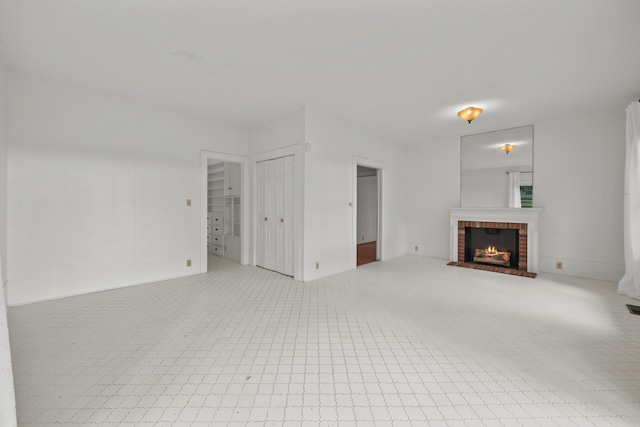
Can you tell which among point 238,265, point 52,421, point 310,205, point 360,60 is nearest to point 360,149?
point 310,205

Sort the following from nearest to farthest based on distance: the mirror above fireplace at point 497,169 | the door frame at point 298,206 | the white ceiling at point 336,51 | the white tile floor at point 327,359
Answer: the white tile floor at point 327,359 → the white ceiling at point 336,51 → the door frame at point 298,206 → the mirror above fireplace at point 497,169

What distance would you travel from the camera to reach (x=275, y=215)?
4746mm

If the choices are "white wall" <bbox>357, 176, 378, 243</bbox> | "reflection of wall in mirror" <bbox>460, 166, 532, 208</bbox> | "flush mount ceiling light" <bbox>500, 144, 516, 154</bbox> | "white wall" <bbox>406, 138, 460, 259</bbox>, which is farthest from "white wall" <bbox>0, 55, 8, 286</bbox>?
"white wall" <bbox>357, 176, 378, 243</bbox>

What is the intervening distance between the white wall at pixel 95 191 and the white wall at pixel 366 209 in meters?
5.10

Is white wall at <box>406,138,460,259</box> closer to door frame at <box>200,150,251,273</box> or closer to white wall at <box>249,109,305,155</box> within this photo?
white wall at <box>249,109,305,155</box>

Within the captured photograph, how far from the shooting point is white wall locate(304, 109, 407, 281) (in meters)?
4.24

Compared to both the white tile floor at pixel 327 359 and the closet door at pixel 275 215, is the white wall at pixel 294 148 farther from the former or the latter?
the white tile floor at pixel 327 359

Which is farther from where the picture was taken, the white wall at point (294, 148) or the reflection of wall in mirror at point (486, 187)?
the reflection of wall in mirror at point (486, 187)

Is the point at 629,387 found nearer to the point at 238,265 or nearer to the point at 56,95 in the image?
the point at 238,265

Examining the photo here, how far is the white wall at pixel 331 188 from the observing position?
424 centimetres

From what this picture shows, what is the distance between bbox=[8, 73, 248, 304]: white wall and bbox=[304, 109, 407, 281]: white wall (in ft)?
6.21

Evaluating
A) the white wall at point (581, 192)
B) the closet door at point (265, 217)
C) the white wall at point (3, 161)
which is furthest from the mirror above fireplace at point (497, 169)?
the white wall at point (3, 161)

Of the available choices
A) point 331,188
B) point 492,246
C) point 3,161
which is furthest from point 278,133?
point 492,246

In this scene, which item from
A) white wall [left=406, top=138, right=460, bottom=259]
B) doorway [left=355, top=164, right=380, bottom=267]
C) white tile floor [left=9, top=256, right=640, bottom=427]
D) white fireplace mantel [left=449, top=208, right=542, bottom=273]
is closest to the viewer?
white tile floor [left=9, top=256, right=640, bottom=427]
